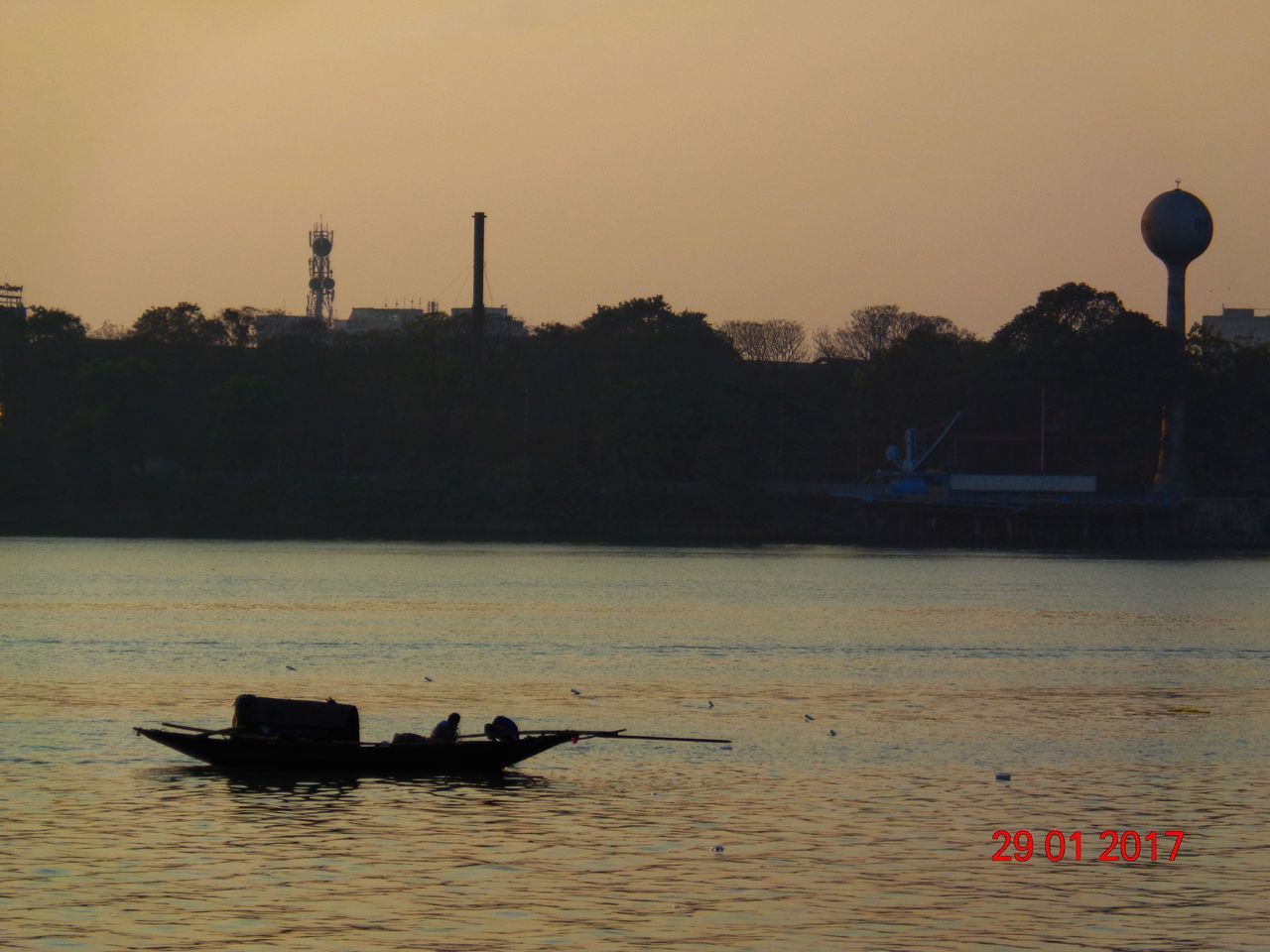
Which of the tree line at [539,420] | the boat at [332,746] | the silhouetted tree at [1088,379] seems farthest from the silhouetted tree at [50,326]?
the boat at [332,746]

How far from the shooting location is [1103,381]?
161 m

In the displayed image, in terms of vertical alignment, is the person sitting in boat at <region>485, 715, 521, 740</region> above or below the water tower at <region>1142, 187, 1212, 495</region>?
below

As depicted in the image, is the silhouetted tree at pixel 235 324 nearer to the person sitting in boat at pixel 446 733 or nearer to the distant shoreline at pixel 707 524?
the distant shoreline at pixel 707 524

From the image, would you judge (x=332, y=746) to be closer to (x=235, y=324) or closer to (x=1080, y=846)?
(x=1080, y=846)

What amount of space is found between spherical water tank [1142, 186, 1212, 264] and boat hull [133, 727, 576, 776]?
141304 millimetres

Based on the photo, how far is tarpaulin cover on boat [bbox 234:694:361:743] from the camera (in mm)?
36469

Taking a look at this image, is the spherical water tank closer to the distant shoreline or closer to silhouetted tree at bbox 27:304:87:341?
the distant shoreline

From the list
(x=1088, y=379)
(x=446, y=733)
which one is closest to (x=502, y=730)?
(x=446, y=733)

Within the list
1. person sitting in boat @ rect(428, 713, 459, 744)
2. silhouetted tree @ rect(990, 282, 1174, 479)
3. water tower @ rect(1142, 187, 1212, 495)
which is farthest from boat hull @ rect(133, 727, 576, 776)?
water tower @ rect(1142, 187, 1212, 495)

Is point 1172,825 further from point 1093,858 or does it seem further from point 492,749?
point 492,749

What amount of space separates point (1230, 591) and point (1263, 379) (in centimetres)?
6425

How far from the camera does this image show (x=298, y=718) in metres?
36.7

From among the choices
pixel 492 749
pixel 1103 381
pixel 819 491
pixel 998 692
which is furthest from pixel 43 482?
pixel 492 749

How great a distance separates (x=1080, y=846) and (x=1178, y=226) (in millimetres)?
143363
